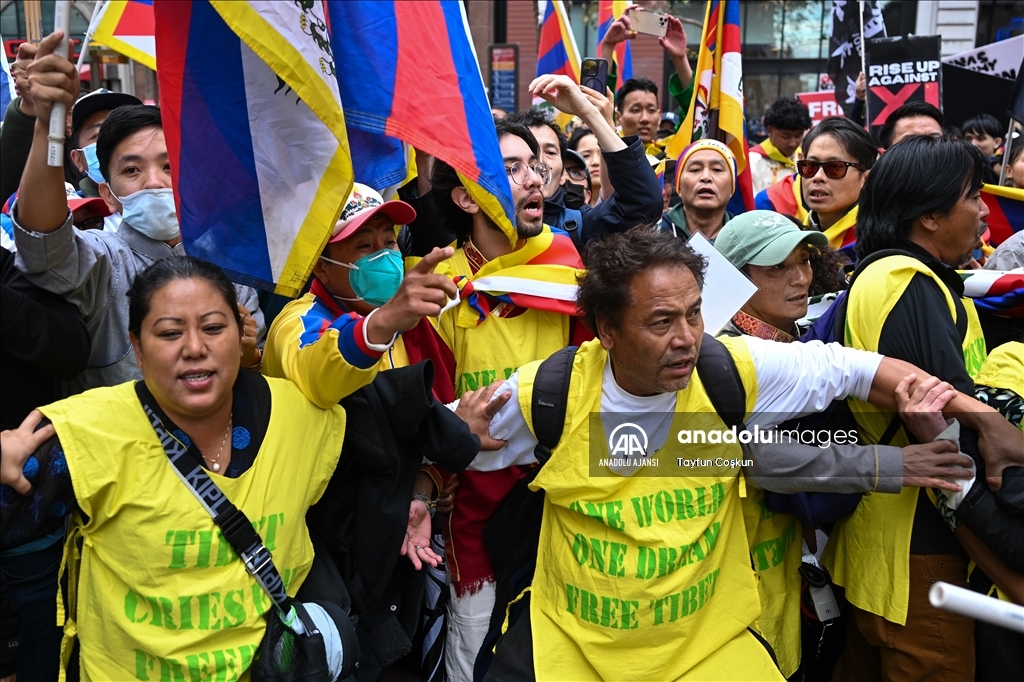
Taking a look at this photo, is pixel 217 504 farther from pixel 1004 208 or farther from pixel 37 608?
pixel 1004 208

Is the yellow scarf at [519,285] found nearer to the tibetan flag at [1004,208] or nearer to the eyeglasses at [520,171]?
the eyeglasses at [520,171]

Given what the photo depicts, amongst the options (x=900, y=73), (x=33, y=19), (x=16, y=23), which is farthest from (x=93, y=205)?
(x=16, y=23)

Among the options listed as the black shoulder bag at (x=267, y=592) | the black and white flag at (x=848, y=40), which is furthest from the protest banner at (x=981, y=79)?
the black shoulder bag at (x=267, y=592)

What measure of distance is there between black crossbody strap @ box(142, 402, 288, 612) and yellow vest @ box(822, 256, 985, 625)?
1852 millimetres

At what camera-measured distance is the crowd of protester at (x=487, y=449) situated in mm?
2379

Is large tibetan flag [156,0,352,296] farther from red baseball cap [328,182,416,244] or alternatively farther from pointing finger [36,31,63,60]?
pointing finger [36,31,63,60]

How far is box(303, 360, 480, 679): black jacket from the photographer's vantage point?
2.74 metres

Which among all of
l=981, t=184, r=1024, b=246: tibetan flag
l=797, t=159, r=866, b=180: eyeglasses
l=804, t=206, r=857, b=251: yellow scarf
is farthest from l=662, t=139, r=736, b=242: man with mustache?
l=981, t=184, r=1024, b=246: tibetan flag

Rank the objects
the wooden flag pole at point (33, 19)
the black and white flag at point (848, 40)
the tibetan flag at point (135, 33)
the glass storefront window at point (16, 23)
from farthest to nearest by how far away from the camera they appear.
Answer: the glass storefront window at point (16, 23)
the black and white flag at point (848, 40)
the wooden flag pole at point (33, 19)
the tibetan flag at point (135, 33)

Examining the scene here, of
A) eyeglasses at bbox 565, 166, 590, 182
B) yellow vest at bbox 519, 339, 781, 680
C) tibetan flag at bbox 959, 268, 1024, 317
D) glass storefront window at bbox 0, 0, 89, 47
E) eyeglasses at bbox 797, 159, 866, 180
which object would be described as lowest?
yellow vest at bbox 519, 339, 781, 680

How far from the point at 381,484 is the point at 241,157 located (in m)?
1.05

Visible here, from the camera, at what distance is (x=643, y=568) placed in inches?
105

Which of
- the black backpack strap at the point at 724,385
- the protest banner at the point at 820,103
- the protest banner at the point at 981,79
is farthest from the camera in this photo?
the protest banner at the point at 820,103

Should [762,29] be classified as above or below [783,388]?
above
